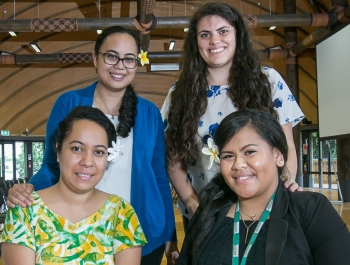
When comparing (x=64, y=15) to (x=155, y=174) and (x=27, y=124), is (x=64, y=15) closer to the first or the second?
(x=27, y=124)

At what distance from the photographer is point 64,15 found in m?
16.6

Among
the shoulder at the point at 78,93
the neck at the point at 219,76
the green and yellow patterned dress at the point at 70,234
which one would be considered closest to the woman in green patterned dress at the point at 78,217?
the green and yellow patterned dress at the point at 70,234

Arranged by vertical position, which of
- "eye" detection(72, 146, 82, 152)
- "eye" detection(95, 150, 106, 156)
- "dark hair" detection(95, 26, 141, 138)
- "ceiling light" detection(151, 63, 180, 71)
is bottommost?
"eye" detection(95, 150, 106, 156)

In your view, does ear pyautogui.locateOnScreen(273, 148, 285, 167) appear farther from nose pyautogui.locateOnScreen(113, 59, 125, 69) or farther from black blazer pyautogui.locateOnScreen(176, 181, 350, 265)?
nose pyautogui.locateOnScreen(113, 59, 125, 69)

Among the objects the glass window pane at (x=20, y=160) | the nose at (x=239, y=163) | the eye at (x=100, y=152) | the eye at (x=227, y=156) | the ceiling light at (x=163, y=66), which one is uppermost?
the ceiling light at (x=163, y=66)

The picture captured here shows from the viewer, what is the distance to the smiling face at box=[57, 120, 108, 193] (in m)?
1.85

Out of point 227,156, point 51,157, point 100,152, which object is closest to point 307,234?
point 227,156

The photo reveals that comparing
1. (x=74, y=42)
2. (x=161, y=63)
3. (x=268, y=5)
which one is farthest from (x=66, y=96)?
(x=74, y=42)

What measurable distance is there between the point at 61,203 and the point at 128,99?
0.64m

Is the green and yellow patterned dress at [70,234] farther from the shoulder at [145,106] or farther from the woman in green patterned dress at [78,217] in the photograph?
the shoulder at [145,106]

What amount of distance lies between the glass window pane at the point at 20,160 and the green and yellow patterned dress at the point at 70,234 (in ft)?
Result: 69.3

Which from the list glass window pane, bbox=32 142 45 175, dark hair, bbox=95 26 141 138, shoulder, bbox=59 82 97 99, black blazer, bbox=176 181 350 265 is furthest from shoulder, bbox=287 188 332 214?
glass window pane, bbox=32 142 45 175

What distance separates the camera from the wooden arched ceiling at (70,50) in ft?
51.8

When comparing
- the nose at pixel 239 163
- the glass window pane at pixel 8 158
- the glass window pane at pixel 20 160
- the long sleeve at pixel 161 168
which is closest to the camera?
the nose at pixel 239 163
